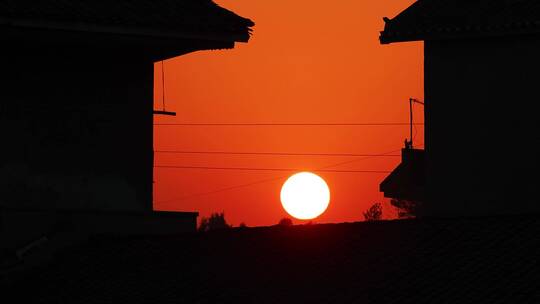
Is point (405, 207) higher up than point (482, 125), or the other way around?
→ point (482, 125)

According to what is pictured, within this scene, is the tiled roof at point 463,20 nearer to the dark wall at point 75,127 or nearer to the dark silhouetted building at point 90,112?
the dark silhouetted building at point 90,112

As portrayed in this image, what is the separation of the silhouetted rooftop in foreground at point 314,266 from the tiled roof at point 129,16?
3.13 m

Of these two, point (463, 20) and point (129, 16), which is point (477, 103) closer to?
point (463, 20)

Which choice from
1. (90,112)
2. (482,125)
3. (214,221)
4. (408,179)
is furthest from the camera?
(214,221)

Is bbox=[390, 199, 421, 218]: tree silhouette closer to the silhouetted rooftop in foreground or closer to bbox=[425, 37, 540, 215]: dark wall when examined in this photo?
bbox=[425, 37, 540, 215]: dark wall

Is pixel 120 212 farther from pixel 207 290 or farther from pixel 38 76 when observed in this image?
pixel 207 290

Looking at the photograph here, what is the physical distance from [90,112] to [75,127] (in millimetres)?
374

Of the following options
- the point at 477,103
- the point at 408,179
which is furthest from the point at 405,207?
Result: the point at 477,103

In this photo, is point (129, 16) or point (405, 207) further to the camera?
point (405, 207)

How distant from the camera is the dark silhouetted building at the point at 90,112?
62.7 ft

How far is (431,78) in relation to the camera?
24.4 metres

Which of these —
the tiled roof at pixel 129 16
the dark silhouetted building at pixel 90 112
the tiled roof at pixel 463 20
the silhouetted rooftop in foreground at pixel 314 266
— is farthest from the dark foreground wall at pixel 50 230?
the tiled roof at pixel 463 20

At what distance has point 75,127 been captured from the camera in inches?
816

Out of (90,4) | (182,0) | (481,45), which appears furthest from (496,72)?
(90,4)
